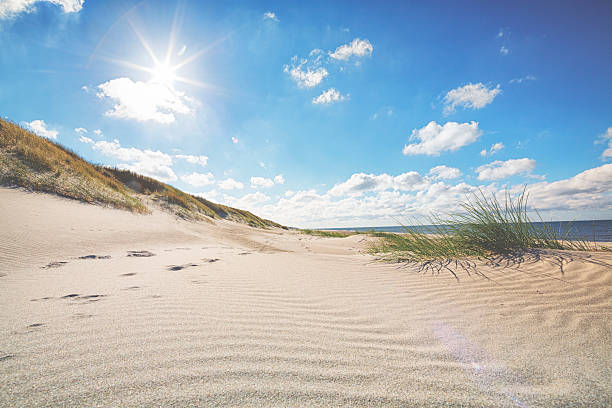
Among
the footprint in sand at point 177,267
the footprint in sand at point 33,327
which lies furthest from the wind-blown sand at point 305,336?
Answer: the footprint in sand at point 177,267

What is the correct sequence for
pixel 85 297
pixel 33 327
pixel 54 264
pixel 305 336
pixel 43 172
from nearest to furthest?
→ pixel 33 327
pixel 305 336
pixel 85 297
pixel 54 264
pixel 43 172

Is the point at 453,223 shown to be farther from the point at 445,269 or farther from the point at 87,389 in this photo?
the point at 87,389

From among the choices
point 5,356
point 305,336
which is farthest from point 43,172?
point 305,336

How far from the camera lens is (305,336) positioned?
62.2 inches

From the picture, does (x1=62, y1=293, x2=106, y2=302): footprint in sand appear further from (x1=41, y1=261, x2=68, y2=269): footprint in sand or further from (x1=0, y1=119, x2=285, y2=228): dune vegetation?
(x1=0, y1=119, x2=285, y2=228): dune vegetation

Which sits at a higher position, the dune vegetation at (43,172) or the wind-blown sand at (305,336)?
the dune vegetation at (43,172)

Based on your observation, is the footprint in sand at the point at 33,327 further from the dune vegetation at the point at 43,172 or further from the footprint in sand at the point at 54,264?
the dune vegetation at the point at 43,172

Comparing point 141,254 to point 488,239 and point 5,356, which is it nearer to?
point 5,356

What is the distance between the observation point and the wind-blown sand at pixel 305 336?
104 centimetres

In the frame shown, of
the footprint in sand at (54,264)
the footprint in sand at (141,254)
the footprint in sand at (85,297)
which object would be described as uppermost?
the footprint in sand at (141,254)

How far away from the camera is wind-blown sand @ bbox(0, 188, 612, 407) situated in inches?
41.0

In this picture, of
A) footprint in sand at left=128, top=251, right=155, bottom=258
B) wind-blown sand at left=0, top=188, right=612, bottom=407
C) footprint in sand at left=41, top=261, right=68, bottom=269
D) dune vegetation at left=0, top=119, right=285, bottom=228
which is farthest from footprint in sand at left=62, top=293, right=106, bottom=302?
dune vegetation at left=0, top=119, right=285, bottom=228

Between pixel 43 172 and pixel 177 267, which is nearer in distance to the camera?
pixel 177 267

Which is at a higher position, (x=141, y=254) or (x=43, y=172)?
(x=43, y=172)
